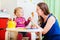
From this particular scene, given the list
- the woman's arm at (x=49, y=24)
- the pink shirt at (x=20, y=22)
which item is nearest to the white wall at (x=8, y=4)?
the pink shirt at (x=20, y=22)

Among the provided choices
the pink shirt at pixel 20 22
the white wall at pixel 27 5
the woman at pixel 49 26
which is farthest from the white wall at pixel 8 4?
the woman at pixel 49 26

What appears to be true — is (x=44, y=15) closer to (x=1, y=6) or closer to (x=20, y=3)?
(x=20, y=3)

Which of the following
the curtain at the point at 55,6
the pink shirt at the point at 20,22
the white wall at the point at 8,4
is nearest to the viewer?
the pink shirt at the point at 20,22

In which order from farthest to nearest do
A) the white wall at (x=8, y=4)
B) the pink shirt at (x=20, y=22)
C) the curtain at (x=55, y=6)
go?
the white wall at (x=8, y=4) → the curtain at (x=55, y=6) → the pink shirt at (x=20, y=22)

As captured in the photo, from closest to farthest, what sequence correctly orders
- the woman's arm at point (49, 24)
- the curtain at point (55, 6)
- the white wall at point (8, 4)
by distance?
the woman's arm at point (49, 24)
the curtain at point (55, 6)
the white wall at point (8, 4)

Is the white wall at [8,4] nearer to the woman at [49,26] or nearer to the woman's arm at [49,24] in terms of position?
the woman at [49,26]

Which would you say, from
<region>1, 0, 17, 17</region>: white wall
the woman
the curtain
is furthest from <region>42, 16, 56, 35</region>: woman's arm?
<region>1, 0, 17, 17</region>: white wall

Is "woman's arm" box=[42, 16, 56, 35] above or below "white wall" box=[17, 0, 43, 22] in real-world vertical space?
below

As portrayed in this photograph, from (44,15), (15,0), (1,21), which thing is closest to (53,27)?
(44,15)

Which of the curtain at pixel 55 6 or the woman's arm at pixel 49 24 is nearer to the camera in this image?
the woman's arm at pixel 49 24

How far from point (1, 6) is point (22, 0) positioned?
Answer: 1.42ft

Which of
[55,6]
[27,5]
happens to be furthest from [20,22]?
[55,6]

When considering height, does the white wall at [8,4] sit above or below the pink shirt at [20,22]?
above

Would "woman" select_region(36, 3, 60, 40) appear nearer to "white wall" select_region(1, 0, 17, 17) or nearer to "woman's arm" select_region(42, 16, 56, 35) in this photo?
"woman's arm" select_region(42, 16, 56, 35)
